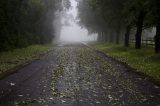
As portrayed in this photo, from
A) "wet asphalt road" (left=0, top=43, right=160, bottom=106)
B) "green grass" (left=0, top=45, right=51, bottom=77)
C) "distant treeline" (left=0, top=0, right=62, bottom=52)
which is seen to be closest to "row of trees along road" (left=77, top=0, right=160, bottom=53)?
"distant treeline" (left=0, top=0, right=62, bottom=52)

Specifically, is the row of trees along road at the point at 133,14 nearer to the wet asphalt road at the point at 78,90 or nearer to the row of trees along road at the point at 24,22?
the row of trees along road at the point at 24,22

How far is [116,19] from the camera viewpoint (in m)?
52.0

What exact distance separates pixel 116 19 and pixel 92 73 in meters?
31.2

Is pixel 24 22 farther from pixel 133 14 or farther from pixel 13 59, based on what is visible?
pixel 13 59

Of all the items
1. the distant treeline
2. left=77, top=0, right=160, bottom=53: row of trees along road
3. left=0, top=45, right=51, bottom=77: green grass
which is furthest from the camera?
the distant treeline

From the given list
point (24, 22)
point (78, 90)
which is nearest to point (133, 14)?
point (24, 22)

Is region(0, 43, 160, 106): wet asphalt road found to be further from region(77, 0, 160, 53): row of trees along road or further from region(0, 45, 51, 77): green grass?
region(77, 0, 160, 53): row of trees along road

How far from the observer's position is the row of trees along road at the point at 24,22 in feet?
135

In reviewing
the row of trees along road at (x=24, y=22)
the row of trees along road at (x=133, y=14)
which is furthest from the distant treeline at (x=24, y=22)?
the row of trees along road at (x=133, y=14)

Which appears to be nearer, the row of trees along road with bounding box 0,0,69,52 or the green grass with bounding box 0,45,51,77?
the green grass with bounding box 0,45,51,77

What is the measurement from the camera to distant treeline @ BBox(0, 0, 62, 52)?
41056 millimetres

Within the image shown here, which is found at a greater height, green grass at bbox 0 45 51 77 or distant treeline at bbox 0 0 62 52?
distant treeline at bbox 0 0 62 52

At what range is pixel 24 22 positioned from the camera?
56781mm

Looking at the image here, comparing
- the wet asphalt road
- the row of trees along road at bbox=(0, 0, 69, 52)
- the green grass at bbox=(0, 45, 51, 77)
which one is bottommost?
the green grass at bbox=(0, 45, 51, 77)
